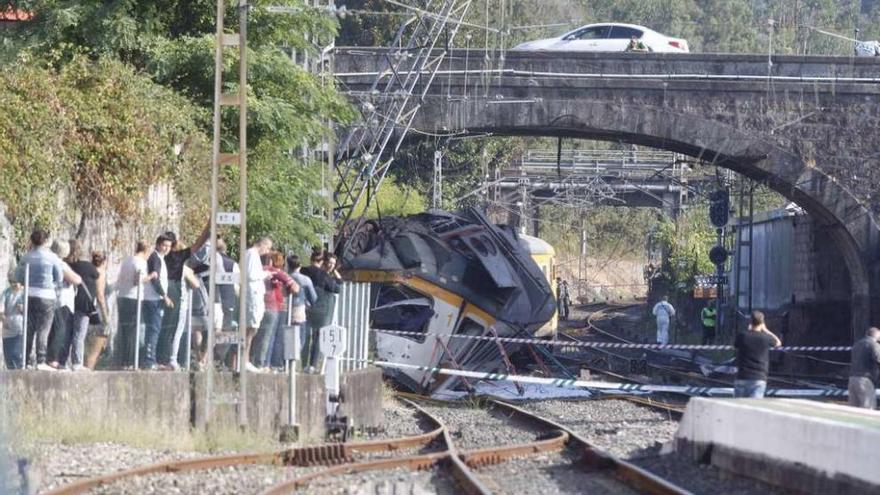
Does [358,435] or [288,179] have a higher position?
[288,179]

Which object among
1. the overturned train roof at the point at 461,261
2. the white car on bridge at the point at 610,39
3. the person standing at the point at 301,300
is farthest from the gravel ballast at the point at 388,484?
the white car on bridge at the point at 610,39

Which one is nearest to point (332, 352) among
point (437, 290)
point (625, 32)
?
point (437, 290)

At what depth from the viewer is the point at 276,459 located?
14.8 m

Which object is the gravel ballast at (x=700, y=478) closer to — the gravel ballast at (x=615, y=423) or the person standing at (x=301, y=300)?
the gravel ballast at (x=615, y=423)

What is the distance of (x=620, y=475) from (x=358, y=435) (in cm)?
519

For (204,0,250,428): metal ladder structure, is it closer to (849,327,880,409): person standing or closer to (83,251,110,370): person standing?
(83,251,110,370): person standing

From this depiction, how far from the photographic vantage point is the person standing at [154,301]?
1683cm

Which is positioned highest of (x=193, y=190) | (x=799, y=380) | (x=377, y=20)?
(x=377, y=20)

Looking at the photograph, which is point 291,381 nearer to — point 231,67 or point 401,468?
point 401,468

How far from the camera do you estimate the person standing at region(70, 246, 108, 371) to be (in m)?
16.0

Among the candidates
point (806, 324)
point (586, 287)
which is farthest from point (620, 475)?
point (586, 287)

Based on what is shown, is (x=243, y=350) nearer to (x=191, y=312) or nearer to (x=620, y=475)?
(x=191, y=312)

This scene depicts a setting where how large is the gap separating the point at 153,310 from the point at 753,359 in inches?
283

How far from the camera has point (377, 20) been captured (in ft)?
189
